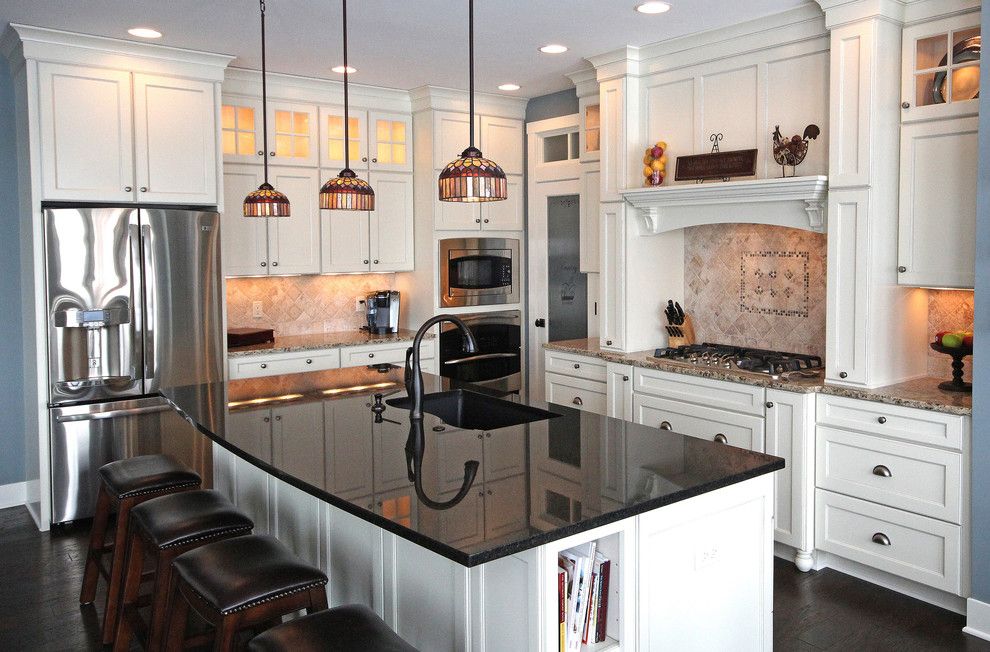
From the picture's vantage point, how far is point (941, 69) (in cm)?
351

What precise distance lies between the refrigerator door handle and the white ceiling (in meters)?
2.00

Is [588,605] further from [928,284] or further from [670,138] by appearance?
[670,138]

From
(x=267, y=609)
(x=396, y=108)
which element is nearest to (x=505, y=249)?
(x=396, y=108)

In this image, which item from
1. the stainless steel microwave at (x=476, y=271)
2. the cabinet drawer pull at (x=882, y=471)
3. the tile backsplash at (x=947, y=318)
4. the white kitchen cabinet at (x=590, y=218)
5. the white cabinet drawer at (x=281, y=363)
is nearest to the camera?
the cabinet drawer pull at (x=882, y=471)

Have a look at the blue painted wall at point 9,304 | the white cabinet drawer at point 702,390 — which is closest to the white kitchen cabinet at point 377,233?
the blue painted wall at point 9,304

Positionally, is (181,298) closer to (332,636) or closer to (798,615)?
(332,636)

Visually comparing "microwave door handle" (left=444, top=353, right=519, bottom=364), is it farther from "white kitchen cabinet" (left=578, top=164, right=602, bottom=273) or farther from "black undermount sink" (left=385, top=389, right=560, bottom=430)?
"black undermount sink" (left=385, top=389, right=560, bottom=430)

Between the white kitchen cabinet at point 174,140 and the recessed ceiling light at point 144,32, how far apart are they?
0.30 m

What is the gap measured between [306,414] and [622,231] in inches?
93.2

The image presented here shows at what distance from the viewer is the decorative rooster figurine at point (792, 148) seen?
12.8 ft

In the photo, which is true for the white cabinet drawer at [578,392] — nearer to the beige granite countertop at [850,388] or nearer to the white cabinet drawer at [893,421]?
the beige granite countertop at [850,388]

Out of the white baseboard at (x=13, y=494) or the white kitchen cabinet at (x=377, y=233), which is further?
the white kitchen cabinet at (x=377, y=233)

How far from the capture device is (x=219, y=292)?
486 cm

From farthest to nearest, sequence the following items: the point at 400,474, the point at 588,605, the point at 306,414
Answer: the point at 306,414 → the point at 400,474 → the point at 588,605
